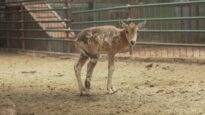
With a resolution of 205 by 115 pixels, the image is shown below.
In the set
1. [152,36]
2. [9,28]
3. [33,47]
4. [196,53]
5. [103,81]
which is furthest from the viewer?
[9,28]

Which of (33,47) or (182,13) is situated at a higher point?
(182,13)

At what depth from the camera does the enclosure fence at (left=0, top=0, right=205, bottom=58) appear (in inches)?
555

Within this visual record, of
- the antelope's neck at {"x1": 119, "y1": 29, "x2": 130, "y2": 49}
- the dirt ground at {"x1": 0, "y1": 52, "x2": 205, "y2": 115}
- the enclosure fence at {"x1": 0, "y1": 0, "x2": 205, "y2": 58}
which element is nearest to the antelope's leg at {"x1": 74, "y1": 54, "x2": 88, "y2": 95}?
the dirt ground at {"x1": 0, "y1": 52, "x2": 205, "y2": 115}

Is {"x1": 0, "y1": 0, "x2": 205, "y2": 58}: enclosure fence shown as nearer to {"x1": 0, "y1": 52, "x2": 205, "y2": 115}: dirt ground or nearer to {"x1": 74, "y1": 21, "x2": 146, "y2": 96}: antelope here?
{"x1": 0, "y1": 52, "x2": 205, "y2": 115}: dirt ground

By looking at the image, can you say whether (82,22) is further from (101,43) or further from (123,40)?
(101,43)

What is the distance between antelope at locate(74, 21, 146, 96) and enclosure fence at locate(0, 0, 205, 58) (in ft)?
16.3

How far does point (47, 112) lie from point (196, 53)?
7540 millimetres

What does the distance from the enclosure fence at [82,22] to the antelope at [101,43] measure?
4.97m

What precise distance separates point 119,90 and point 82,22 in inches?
249

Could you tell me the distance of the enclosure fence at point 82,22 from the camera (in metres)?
14.1

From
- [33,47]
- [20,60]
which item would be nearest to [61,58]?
[20,60]

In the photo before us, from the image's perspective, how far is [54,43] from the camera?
15797 mm

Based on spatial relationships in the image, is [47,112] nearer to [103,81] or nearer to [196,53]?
[103,81]

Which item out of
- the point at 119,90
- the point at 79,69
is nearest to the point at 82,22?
the point at 119,90
